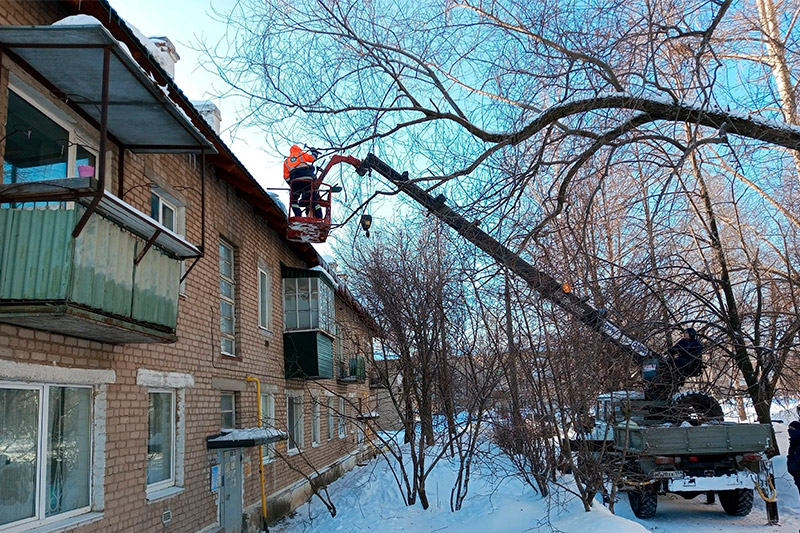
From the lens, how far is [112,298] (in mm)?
6039

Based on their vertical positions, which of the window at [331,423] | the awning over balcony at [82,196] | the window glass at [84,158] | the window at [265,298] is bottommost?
the window at [331,423]

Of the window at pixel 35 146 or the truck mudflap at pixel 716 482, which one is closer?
the window at pixel 35 146

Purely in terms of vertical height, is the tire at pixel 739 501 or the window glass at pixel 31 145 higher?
the window glass at pixel 31 145

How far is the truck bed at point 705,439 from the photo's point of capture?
36.3 feet

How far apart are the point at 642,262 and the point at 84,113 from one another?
23.4 feet

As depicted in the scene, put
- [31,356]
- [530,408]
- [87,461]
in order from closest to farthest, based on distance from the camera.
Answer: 1. [31,356]
2. [87,461]
3. [530,408]

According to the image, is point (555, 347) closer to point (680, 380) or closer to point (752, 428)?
point (680, 380)

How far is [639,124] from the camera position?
6.58 meters

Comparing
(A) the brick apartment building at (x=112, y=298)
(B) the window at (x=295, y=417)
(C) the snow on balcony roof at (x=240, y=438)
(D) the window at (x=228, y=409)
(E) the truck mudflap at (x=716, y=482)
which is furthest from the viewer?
(B) the window at (x=295, y=417)

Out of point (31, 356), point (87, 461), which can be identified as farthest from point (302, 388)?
point (31, 356)

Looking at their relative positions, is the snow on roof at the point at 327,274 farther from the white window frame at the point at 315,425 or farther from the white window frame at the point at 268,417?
the white window frame at the point at 268,417

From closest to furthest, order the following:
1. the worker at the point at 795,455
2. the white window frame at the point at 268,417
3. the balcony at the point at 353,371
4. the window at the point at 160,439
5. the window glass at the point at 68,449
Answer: the window glass at the point at 68,449
the window at the point at 160,439
the worker at the point at 795,455
the white window frame at the point at 268,417
the balcony at the point at 353,371

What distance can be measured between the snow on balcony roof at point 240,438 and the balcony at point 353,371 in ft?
34.4

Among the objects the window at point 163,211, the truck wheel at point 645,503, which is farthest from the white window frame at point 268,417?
the truck wheel at point 645,503
